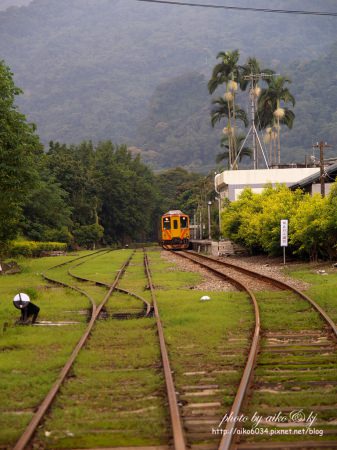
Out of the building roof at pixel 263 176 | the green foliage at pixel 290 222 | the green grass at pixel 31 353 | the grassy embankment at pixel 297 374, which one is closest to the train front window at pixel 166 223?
the building roof at pixel 263 176

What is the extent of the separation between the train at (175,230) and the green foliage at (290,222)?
12816 millimetres

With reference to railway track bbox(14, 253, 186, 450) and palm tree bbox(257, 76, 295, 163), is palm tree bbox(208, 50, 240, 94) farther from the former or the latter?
railway track bbox(14, 253, 186, 450)

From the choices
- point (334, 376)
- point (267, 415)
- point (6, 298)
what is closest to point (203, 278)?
point (6, 298)

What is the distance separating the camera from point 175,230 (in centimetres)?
5988

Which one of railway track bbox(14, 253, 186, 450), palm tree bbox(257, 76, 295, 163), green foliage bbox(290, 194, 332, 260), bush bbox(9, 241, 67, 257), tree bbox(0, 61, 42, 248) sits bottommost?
railway track bbox(14, 253, 186, 450)

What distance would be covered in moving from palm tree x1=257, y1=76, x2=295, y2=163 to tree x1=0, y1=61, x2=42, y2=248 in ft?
151

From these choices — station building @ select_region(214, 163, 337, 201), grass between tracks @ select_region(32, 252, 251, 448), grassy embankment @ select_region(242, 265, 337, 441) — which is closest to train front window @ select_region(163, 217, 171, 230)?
station building @ select_region(214, 163, 337, 201)

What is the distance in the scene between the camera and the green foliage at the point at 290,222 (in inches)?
1104

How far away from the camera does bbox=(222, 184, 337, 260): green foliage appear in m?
28.0

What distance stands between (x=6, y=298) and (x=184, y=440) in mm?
14010

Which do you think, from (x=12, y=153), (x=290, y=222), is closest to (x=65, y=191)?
(x=290, y=222)

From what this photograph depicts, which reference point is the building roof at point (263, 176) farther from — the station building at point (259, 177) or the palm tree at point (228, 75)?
the palm tree at point (228, 75)

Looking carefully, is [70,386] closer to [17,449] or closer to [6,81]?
[17,449]

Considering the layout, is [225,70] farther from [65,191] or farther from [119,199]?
[119,199]
